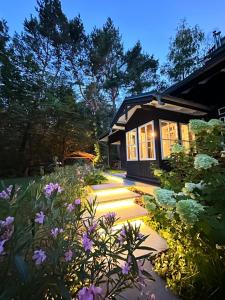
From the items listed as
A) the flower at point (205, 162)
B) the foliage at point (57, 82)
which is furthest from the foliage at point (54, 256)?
the foliage at point (57, 82)

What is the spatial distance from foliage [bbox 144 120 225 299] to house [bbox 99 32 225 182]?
0.80 metres

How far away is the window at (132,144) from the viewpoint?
9913 millimetres

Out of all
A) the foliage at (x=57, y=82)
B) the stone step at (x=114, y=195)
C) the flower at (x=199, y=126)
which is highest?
the foliage at (x=57, y=82)

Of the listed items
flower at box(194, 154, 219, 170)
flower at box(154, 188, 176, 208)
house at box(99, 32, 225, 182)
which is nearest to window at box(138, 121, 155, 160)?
house at box(99, 32, 225, 182)

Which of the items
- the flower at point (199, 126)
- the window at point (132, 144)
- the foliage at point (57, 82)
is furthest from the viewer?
the foliage at point (57, 82)

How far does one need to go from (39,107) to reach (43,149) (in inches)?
139

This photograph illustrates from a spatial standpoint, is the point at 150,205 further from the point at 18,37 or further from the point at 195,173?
the point at 18,37

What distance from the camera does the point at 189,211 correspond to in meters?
2.21

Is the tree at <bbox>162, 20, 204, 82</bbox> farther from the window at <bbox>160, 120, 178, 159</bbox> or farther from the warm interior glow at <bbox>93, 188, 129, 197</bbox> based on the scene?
the warm interior glow at <bbox>93, 188, 129, 197</bbox>

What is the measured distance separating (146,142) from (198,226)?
6.72 metres

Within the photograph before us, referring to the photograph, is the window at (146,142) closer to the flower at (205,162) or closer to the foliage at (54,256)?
the flower at (205,162)

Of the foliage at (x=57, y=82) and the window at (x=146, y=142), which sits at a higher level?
the foliage at (x=57, y=82)

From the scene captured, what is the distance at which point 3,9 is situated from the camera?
17.0 m

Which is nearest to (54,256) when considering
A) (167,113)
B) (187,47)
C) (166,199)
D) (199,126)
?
(166,199)
